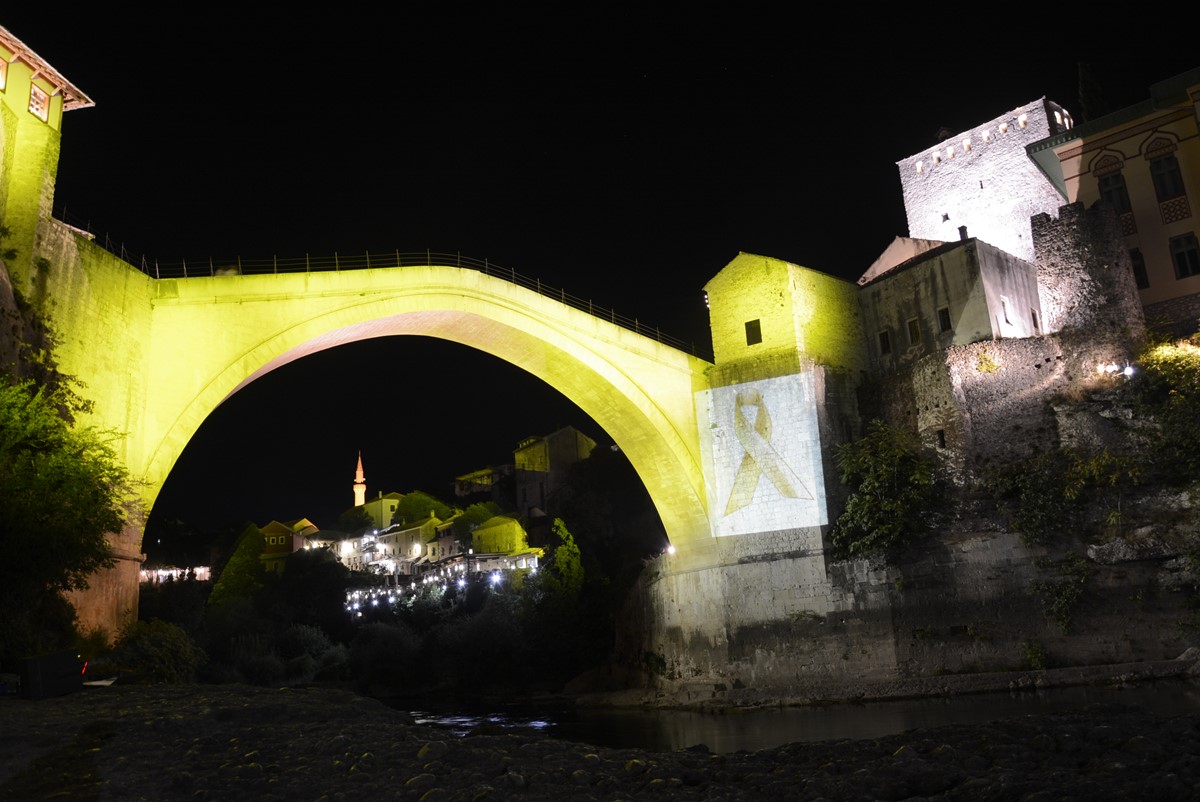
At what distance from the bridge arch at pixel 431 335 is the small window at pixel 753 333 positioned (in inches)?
60.5

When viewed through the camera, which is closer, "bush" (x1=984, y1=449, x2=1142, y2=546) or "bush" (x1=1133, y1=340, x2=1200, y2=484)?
"bush" (x1=1133, y1=340, x2=1200, y2=484)

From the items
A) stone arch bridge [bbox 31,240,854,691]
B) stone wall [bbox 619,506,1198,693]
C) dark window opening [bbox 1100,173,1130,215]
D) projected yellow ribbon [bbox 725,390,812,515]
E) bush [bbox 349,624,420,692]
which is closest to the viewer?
stone arch bridge [bbox 31,240,854,691]

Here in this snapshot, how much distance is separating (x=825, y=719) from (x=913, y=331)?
11.2m

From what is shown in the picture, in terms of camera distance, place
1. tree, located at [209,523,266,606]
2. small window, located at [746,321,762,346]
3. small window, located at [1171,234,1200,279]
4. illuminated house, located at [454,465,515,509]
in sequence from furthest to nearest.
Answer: illuminated house, located at [454,465,515,509]
tree, located at [209,523,266,606]
small window, located at [746,321,762,346]
small window, located at [1171,234,1200,279]

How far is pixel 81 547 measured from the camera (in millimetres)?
10641

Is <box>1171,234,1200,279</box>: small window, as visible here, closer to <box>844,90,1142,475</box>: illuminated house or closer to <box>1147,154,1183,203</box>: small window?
<box>1147,154,1183,203</box>: small window

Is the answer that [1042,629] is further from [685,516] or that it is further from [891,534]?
[685,516]

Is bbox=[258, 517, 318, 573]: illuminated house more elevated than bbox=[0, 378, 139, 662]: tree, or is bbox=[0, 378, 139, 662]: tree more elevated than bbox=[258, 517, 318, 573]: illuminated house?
bbox=[258, 517, 318, 573]: illuminated house

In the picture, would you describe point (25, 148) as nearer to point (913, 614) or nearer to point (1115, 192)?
point (913, 614)

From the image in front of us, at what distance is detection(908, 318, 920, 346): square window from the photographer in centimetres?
2284

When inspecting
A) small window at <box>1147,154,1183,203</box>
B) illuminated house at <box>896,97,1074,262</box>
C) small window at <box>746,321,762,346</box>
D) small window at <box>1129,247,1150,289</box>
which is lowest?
small window at <box>746,321,762,346</box>

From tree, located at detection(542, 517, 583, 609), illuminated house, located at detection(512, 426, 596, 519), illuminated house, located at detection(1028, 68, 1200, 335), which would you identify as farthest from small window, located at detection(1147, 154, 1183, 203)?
illuminated house, located at detection(512, 426, 596, 519)

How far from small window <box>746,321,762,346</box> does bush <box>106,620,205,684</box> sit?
14809 millimetres

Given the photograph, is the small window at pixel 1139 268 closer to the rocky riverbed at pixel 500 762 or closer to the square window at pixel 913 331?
the square window at pixel 913 331
